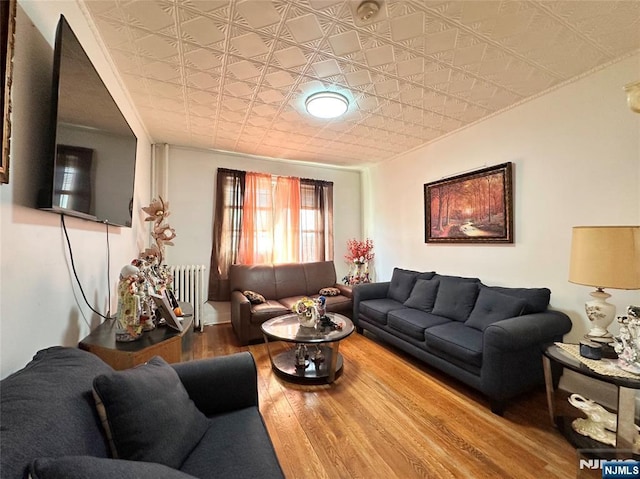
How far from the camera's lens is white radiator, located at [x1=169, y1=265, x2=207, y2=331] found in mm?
3639

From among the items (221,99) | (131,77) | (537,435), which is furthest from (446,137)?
(131,77)

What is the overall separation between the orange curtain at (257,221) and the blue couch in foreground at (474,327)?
1.79 metres

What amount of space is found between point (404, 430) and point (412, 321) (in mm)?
1093

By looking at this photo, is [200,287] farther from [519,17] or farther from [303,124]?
[519,17]

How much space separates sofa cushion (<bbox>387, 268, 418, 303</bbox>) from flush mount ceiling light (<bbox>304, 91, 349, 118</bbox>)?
7.26 ft

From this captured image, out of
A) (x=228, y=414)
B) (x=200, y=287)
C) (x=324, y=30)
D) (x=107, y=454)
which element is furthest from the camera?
(x=200, y=287)

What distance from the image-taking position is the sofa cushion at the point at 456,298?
107 inches

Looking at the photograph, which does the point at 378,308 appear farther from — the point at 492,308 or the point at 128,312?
the point at 128,312

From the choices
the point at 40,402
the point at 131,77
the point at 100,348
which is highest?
the point at 131,77

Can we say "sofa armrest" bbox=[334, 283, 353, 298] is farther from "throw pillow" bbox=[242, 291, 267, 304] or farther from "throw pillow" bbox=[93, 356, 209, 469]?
"throw pillow" bbox=[93, 356, 209, 469]

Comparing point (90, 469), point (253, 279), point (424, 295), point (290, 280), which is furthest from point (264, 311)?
point (90, 469)

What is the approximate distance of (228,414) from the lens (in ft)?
4.29

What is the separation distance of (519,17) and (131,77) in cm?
273

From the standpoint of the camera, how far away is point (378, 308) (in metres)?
3.24
